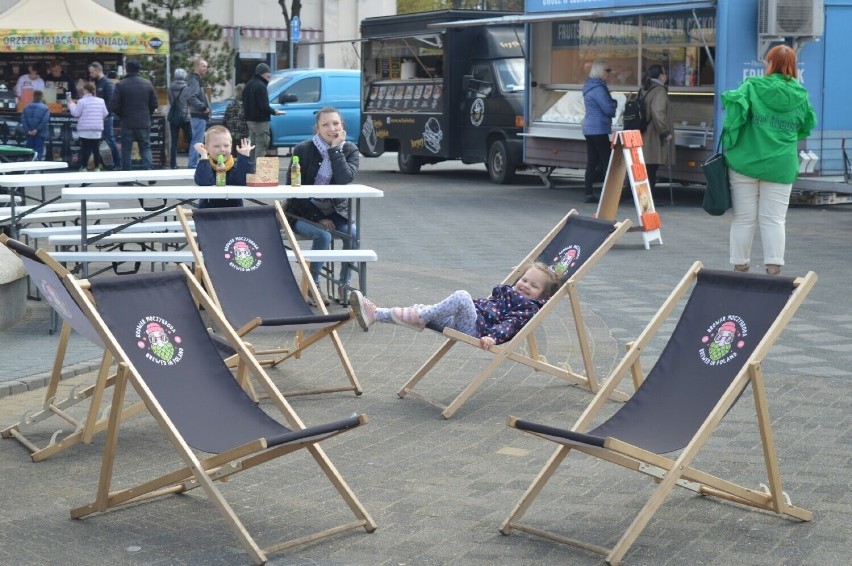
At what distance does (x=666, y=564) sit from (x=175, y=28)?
31.2m

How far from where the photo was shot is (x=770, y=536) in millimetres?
4949

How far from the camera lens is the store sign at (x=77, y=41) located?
2503 cm

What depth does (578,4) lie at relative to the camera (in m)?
19.0

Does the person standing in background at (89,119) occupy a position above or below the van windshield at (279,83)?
below

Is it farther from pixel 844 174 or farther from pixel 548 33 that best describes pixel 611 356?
pixel 548 33

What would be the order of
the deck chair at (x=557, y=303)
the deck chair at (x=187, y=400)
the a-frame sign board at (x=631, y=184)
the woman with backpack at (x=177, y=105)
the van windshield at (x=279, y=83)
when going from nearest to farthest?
the deck chair at (x=187, y=400), the deck chair at (x=557, y=303), the a-frame sign board at (x=631, y=184), the woman with backpack at (x=177, y=105), the van windshield at (x=279, y=83)

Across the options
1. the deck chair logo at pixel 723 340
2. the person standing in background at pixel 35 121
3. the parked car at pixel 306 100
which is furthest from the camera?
the parked car at pixel 306 100

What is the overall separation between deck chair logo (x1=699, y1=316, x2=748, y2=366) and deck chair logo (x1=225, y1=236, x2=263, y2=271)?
10.2 feet

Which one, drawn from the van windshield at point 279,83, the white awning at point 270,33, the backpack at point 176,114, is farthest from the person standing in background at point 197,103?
the white awning at point 270,33

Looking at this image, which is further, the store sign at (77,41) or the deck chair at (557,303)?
the store sign at (77,41)

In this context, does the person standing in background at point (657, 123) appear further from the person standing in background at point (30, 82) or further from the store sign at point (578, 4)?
the person standing in background at point (30, 82)

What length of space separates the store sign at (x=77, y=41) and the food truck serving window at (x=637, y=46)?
27.9 feet

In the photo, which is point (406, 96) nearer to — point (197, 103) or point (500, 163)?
point (500, 163)

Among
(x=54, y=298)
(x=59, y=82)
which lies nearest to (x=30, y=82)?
(x=59, y=82)
